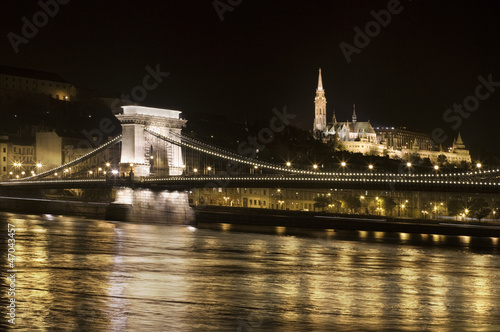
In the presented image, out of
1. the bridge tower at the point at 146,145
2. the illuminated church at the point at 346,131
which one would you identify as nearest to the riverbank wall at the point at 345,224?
the bridge tower at the point at 146,145

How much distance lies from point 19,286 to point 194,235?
19537 mm

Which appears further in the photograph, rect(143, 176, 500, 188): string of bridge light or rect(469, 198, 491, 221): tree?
rect(469, 198, 491, 221): tree

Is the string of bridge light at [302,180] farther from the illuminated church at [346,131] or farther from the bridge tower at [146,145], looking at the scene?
the illuminated church at [346,131]

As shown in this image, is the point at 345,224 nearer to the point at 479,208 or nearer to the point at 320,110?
the point at 479,208

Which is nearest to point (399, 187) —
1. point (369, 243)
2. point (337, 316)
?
point (369, 243)

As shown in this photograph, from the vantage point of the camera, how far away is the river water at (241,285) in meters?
14.3

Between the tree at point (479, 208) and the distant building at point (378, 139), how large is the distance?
72.9 m

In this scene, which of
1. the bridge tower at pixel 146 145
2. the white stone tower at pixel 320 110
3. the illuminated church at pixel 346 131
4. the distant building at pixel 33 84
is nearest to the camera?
the bridge tower at pixel 146 145

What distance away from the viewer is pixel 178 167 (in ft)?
161

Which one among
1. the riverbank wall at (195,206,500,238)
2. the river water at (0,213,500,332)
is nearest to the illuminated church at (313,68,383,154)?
the riverbank wall at (195,206,500,238)

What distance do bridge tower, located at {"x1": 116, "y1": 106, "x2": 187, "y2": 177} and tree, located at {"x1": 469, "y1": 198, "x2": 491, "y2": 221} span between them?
34247 mm

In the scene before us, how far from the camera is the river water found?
47.0 ft

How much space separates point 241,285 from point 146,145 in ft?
95.8

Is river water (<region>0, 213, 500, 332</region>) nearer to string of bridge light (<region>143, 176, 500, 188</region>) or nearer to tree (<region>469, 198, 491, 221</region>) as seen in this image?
string of bridge light (<region>143, 176, 500, 188</region>)
